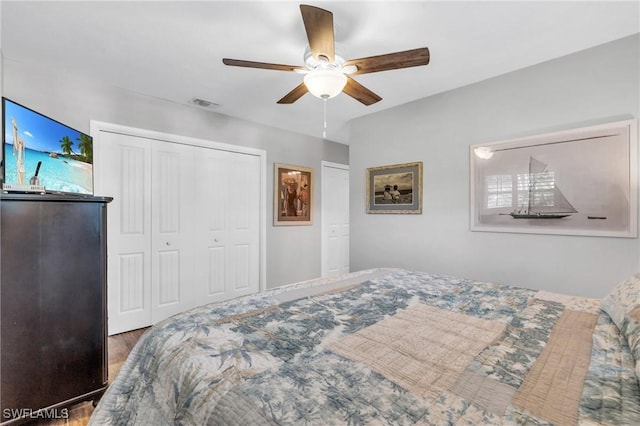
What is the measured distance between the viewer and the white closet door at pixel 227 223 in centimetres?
332

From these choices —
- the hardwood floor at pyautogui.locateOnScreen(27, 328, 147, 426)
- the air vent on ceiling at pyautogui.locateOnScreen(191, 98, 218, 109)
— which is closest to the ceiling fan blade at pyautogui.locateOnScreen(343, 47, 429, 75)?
the air vent on ceiling at pyautogui.locateOnScreen(191, 98, 218, 109)

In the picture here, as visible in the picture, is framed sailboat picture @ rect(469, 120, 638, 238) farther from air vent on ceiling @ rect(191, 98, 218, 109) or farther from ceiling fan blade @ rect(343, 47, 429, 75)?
air vent on ceiling @ rect(191, 98, 218, 109)

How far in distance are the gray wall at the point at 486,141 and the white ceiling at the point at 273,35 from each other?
0.18 m

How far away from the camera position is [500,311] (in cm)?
139

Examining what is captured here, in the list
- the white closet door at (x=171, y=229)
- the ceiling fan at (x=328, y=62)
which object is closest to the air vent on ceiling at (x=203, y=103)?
the white closet door at (x=171, y=229)

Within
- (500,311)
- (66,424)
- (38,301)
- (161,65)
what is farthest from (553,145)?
(66,424)

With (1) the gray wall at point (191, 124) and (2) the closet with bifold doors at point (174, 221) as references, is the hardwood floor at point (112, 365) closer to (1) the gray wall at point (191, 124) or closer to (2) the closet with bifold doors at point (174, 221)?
(2) the closet with bifold doors at point (174, 221)

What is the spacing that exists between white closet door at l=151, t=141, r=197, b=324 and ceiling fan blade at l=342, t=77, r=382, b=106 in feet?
6.63

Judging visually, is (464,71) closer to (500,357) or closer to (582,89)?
(582,89)

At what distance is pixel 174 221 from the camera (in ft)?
10.2

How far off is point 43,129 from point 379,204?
294 centimetres

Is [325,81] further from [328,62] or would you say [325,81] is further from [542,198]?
[542,198]

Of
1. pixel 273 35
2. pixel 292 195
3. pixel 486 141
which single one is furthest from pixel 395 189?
pixel 273 35

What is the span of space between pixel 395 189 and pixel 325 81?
1770 mm
